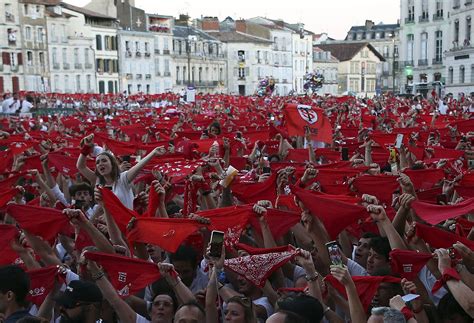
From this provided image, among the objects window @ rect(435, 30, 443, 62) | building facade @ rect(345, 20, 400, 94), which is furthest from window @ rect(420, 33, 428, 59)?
building facade @ rect(345, 20, 400, 94)

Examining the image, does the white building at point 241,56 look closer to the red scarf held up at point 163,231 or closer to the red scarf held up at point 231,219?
the red scarf held up at point 231,219

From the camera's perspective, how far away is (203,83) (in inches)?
3713

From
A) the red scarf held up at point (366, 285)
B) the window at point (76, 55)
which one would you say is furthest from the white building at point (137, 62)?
the red scarf held up at point (366, 285)

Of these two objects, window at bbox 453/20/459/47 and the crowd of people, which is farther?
window at bbox 453/20/459/47

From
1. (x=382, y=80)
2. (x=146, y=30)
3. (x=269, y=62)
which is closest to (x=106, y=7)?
(x=146, y=30)

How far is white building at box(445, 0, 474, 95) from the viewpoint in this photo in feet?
194

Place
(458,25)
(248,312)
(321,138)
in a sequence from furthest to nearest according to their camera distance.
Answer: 1. (458,25)
2. (321,138)
3. (248,312)

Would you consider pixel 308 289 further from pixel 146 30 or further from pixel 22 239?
pixel 146 30

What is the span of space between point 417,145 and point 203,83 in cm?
8149

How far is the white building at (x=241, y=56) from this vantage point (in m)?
100

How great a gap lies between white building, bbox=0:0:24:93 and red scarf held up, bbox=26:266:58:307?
65.3m

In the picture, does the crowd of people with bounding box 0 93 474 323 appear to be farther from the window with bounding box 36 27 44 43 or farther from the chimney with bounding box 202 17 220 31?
the chimney with bounding box 202 17 220 31

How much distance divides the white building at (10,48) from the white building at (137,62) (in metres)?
14.0

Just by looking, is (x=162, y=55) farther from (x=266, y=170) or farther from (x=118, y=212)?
(x=118, y=212)
